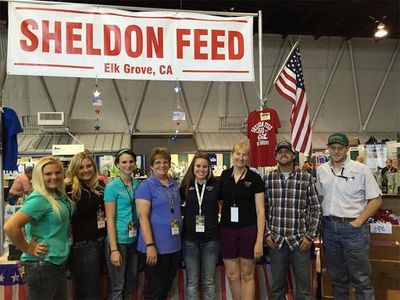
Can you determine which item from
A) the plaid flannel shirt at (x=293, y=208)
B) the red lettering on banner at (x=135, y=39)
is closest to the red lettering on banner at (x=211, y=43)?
the red lettering on banner at (x=135, y=39)

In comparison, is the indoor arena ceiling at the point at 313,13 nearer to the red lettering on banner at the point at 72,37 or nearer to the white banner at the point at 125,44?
the white banner at the point at 125,44

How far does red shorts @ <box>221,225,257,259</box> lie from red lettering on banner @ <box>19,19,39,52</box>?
2493mm

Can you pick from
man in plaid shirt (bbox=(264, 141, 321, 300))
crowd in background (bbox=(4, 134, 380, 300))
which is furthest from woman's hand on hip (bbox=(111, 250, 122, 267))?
man in plaid shirt (bbox=(264, 141, 321, 300))

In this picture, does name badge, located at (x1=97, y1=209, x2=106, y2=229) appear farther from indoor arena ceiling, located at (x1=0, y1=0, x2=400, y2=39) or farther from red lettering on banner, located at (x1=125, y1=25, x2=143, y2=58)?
indoor arena ceiling, located at (x1=0, y1=0, x2=400, y2=39)

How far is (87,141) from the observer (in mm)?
10578

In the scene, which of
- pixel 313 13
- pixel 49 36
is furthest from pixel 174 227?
pixel 313 13

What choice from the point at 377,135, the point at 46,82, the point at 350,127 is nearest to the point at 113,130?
the point at 46,82

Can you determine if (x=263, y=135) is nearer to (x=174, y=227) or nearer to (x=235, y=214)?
(x=235, y=214)

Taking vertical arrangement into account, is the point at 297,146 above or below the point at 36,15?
below

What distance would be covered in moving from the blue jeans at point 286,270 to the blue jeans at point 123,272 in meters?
1.14

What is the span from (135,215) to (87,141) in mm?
8095

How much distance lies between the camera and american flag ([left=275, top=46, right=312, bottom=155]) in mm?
4082

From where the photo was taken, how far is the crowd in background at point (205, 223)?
2.83 metres

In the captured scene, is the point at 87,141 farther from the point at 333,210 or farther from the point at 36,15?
the point at 333,210
